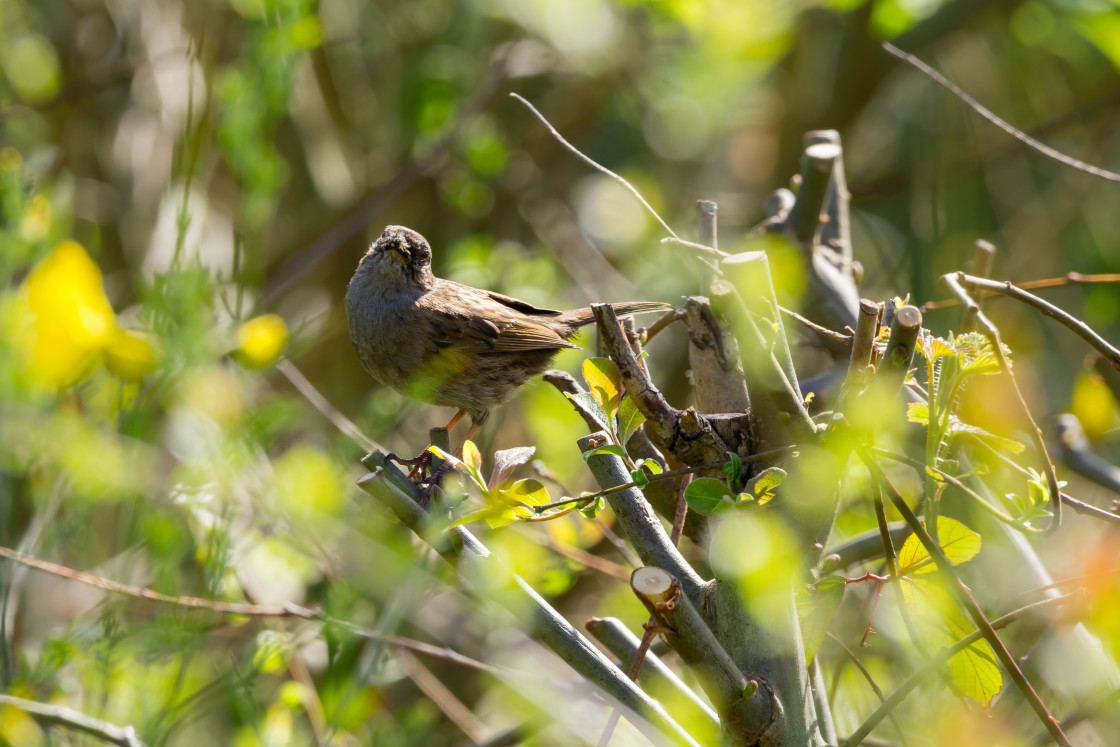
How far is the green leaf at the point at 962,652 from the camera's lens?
1716 mm

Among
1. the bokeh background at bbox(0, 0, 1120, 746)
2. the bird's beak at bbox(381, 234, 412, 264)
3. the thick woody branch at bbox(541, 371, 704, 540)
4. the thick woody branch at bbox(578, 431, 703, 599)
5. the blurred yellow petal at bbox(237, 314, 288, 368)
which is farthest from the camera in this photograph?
the bird's beak at bbox(381, 234, 412, 264)

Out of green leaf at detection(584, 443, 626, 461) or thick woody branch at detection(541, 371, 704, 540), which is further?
thick woody branch at detection(541, 371, 704, 540)

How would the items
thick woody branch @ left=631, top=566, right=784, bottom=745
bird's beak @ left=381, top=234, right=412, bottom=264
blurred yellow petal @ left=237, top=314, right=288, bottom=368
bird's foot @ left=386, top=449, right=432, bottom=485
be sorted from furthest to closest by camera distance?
bird's beak @ left=381, top=234, right=412, bottom=264 → bird's foot @ left=386, top=449, right=432, bottom=485 → blurred yellow petal @ left=237, top=314, right=288, bottom=368 → thick woody branch @ left=631, top=566, right=784, bottom=745

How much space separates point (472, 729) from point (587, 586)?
1.46 meters

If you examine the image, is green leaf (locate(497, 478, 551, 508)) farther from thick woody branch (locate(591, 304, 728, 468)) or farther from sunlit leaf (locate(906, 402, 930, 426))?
sunlit leaf (locate(906, 402, 930, 426))

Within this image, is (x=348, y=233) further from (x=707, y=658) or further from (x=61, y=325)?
(x=707, y=658)

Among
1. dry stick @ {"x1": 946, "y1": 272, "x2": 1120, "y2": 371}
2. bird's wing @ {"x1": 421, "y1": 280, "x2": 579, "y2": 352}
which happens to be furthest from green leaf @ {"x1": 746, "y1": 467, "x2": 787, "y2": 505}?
bird's wing @ {"x1": 421, "y1": 280, "x2": 579, "y2": 352}

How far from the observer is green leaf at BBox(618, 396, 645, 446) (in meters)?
1.78

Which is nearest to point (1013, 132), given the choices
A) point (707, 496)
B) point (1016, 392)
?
point (1016, 392)

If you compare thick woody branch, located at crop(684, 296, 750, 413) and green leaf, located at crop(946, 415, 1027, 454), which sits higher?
green leaf, located at crop(946, 415, 1027, 454)

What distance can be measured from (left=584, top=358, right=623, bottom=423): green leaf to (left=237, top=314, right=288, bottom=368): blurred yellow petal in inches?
62.5

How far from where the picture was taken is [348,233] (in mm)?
5152

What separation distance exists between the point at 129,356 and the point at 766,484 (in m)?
2.25

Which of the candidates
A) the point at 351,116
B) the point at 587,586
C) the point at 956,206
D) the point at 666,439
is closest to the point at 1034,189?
the point at 956,206
